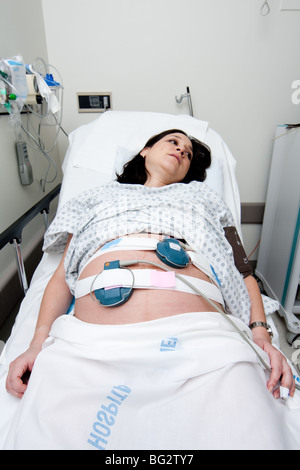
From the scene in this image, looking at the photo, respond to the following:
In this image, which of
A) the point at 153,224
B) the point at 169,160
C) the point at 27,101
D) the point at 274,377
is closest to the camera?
the point at 274,377

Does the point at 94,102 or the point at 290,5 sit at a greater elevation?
the point at 290,5

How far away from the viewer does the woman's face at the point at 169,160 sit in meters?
1.24

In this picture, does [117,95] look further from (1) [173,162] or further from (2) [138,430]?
(2) [138,430]

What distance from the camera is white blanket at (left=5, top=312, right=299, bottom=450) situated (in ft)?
1.66

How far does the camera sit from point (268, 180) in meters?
2.07

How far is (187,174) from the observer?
4.61 ft

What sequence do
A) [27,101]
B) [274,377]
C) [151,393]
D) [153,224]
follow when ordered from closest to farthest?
[151,393], [274,377], [153,224], [27,101]

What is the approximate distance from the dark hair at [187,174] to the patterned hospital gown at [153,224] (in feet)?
0.71

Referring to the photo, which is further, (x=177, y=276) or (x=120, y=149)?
(x=120, y=149)

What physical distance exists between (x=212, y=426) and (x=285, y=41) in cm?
209

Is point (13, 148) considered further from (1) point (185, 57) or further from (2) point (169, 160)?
(1) point (185, 57)

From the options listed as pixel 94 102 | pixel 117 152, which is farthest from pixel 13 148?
pixel 94 102

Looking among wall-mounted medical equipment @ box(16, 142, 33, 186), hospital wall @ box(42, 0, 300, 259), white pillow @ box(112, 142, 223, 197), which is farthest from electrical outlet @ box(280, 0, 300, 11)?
wall-mounted medical equipment @ box(16, 142, 33, 186)

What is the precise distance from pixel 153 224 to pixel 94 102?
1.31 metres
